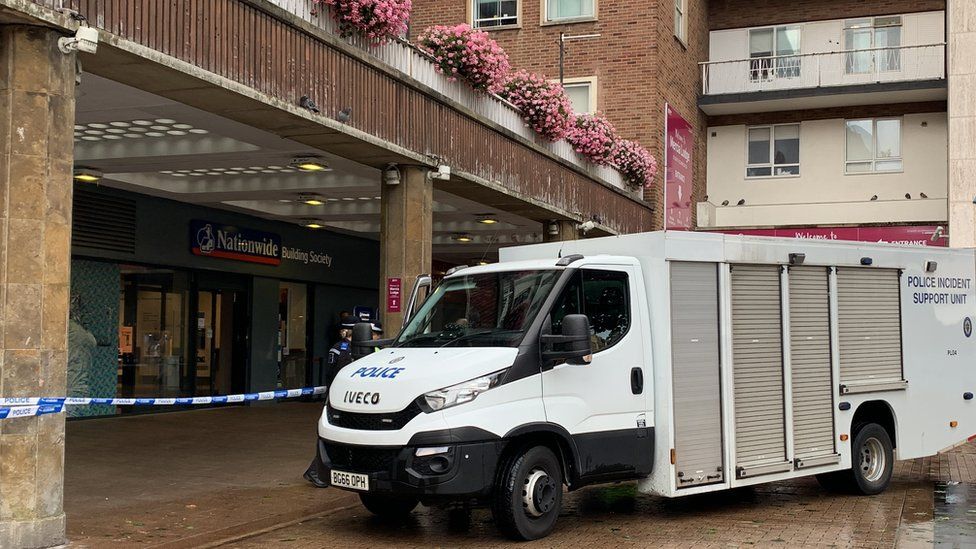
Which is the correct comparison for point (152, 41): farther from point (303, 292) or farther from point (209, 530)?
point (303, 292)

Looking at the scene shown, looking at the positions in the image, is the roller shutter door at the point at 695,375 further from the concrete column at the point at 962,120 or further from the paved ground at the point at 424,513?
the concrete column at the point at 962,120

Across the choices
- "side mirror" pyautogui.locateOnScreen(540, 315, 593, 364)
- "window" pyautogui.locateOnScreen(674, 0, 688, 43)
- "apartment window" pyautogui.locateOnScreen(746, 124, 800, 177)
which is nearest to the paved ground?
"side mirror" pyautogui.locateOnScreen(540, 315, 593, 364)

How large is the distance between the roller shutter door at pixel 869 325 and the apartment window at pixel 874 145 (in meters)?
20.4

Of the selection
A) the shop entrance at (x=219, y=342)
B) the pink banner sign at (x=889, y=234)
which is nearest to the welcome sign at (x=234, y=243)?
the shop entrance at (x=219, y=342)

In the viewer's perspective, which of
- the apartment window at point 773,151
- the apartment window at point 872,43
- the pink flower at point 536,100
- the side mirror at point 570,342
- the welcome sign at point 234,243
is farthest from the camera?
the apartment window at point 773,151

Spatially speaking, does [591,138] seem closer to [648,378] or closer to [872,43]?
[648,378]

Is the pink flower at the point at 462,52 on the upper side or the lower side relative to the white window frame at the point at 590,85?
lower

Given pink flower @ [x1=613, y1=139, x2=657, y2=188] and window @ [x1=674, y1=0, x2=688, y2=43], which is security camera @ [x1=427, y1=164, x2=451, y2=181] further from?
window @ [x1=674, y1=0, x2=688, y2=43]

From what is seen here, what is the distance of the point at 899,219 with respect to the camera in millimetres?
29828

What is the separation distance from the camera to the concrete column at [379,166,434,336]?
535 inches

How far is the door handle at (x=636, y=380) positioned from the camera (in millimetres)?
9266

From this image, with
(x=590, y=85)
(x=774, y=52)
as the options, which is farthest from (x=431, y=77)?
(x=774, y=52)

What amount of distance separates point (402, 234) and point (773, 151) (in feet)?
67.2

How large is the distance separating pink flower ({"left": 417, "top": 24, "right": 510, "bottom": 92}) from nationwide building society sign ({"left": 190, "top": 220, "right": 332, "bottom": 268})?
6.53 m
